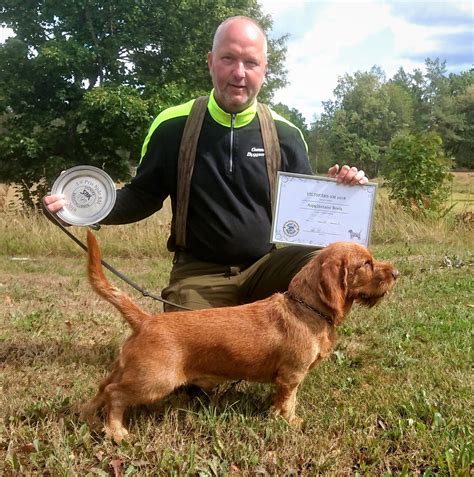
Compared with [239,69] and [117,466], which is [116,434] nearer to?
[117,466]

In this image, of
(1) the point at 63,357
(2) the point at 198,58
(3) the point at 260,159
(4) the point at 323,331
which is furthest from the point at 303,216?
(2) the point at 198,58

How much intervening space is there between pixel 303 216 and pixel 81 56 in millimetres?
17366

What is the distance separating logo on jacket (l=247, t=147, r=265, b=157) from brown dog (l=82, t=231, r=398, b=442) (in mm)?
1131

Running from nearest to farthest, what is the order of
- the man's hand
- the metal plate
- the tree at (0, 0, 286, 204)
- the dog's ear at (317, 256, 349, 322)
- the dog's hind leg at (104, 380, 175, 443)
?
the dog's hind leg at (104, 380, 175, 443) < the dog's ear at (317, 256, 349, 322) < the metal plate < the man's hand < the tree at (0, 0, 286, 204)

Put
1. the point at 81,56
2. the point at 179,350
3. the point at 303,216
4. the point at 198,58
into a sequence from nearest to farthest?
the point at 179,350, the point at 303,216, the point at 81,56, the point at 198,58

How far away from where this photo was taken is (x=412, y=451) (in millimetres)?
2975

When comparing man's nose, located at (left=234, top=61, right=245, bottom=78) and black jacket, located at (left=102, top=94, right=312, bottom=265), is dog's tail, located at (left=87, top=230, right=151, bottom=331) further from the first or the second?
man's nose, located at (left=234, top=61, right=245, bottom=78)

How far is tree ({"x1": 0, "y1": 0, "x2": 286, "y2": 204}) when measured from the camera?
62.1ft

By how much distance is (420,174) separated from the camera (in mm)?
12602

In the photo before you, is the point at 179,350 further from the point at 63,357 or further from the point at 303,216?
the point at 63,357

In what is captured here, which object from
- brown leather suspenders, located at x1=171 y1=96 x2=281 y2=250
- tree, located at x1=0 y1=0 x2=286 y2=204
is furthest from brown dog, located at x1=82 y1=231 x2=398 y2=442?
tree, located at x1=0 y1=0 x2=286 y2=204

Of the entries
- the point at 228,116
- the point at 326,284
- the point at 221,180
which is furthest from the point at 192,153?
the point at 326,284

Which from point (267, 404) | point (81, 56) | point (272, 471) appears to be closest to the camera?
point (272, 471)

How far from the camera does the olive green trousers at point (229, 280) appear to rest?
13.5ft
